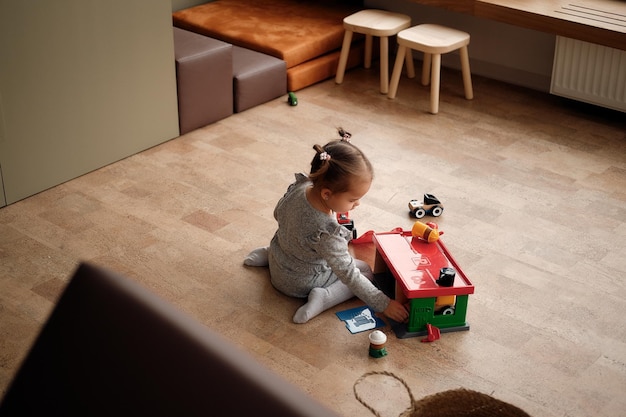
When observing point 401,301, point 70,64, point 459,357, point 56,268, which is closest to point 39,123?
point 70,64

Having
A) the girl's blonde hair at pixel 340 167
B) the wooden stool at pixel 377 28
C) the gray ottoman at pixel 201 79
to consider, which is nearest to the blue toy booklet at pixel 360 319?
the girl's blonde hair at pixel 340 167

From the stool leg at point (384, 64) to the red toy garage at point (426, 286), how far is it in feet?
6.24

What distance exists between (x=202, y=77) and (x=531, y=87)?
1.91 meters

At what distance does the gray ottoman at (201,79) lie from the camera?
3932mm

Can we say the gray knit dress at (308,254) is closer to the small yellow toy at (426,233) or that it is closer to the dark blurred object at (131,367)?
the small yellow toy at (426,233)

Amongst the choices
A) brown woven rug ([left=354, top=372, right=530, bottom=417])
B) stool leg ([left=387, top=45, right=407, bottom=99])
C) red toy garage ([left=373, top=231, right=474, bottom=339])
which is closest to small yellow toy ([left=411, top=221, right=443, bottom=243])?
red toy garage ([left=373, top=231, right=474, bottom=339])

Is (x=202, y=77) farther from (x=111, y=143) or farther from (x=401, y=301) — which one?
(x=401, y=301)

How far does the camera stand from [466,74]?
448 cm

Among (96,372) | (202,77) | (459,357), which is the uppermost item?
(96,372)

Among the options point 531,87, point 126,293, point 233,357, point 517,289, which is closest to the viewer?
point 233,357

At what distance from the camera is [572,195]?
356 cm

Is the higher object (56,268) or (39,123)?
(39,123)

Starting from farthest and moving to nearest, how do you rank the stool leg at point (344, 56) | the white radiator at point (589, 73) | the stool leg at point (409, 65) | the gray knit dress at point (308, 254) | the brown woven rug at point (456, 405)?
the stool leg at point (409, 65)
the stool leg at point (344, 56)
the white radiator at point (589, 73)
the gray knit dress at point (308, 254)
the brown woven rug at point (456, 405)

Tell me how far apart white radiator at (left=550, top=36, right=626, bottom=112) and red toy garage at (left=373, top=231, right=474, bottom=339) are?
74.4 inches
